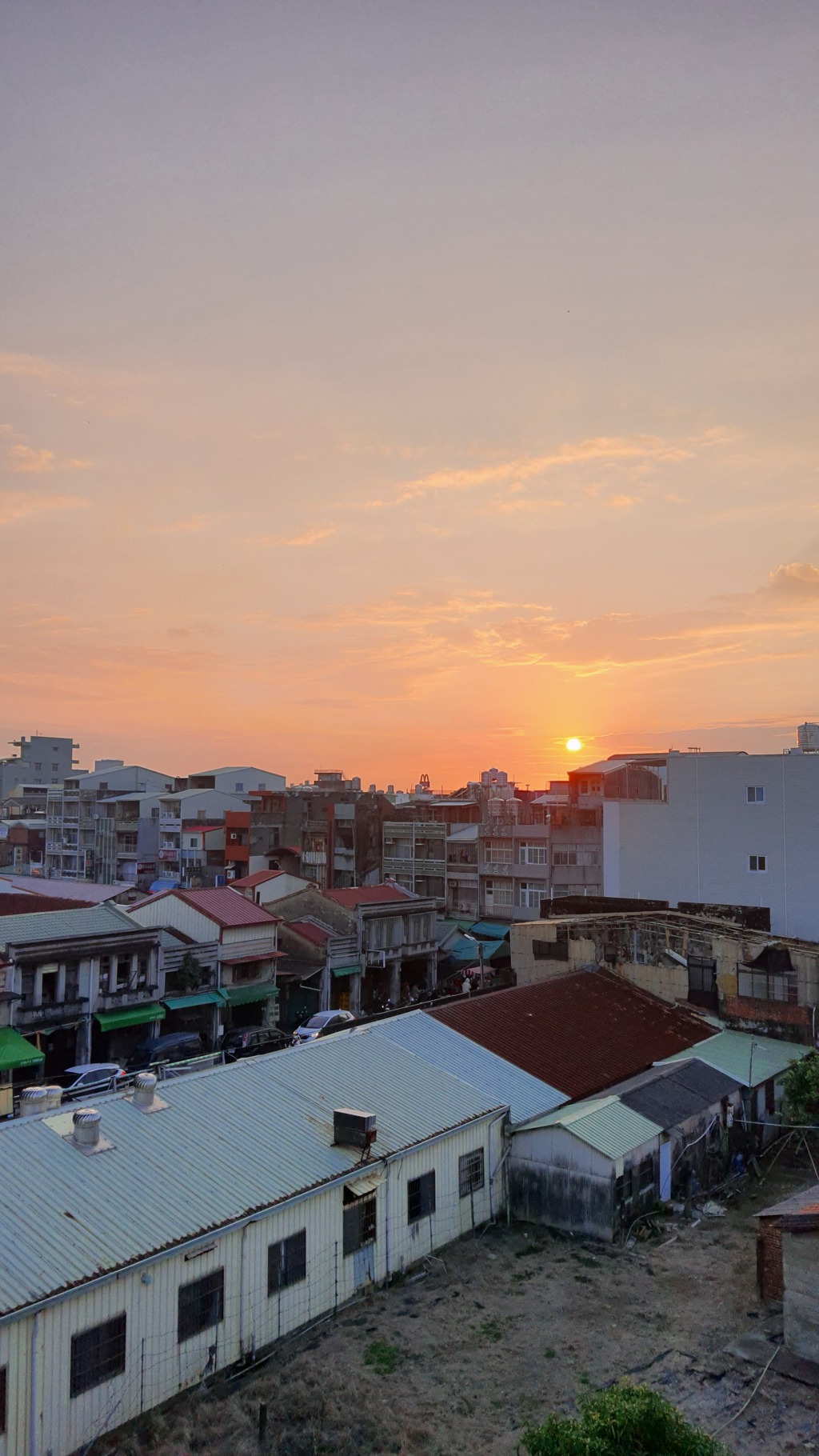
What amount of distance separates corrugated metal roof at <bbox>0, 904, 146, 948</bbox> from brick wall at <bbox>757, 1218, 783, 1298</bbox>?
29611 mm

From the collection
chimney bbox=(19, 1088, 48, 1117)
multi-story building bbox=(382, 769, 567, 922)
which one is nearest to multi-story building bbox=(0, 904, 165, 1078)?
chimney bbox=(19, 1088, 48, 1117)

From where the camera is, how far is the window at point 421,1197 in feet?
70.0

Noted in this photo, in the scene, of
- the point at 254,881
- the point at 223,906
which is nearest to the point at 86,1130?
the point at 223,906

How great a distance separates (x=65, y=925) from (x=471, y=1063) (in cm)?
2149

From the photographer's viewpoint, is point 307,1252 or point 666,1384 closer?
point 666,1384

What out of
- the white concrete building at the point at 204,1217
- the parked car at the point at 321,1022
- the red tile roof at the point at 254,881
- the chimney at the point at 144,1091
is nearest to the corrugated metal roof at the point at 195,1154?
the white concrete building at the point at 204,1217

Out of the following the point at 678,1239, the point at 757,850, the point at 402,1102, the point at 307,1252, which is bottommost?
the point at 678,1239

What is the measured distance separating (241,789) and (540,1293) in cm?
8528

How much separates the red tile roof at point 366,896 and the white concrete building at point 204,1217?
30.5 metres

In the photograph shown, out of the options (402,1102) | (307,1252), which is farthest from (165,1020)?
(307,1252)

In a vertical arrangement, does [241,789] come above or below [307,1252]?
above

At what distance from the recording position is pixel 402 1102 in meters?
23.5

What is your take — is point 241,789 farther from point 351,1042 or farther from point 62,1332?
point 62,1332

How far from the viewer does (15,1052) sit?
117ft
